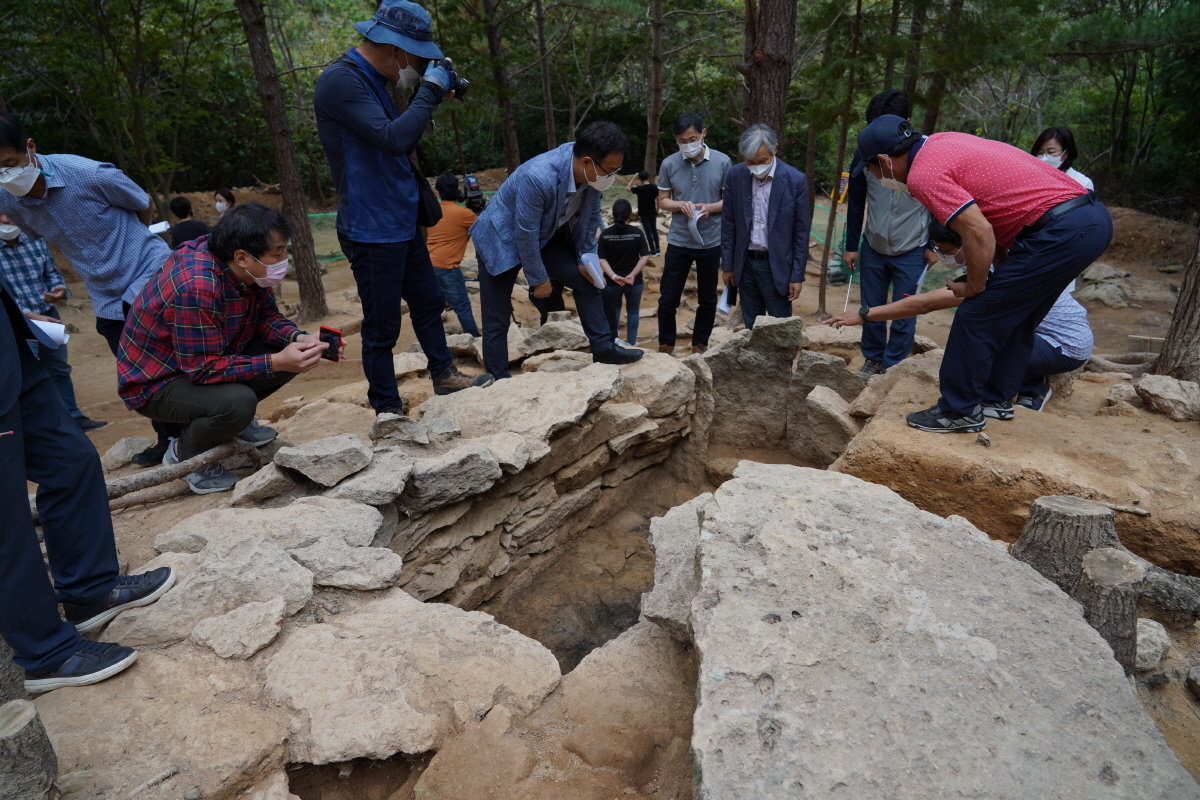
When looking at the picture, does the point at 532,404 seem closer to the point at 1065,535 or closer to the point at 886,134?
the point at 886,134

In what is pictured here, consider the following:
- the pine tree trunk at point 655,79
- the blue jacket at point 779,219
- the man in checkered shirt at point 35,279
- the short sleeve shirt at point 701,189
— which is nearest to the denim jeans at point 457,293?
the short sleeve shirt at point 701,189

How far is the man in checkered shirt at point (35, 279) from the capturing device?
14.9 feet

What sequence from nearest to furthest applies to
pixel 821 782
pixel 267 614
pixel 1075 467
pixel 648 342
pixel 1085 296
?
pixel 821 782, pixel 267 614, pixel 1075 467, pixel 648 342, pixel 1085 296

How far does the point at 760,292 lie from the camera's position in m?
4.92

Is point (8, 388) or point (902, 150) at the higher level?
point (902, 150)

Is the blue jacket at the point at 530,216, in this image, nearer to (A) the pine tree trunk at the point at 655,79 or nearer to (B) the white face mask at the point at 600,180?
(B) the white face mask at the point at 600,180

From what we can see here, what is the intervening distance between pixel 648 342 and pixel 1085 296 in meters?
6.42

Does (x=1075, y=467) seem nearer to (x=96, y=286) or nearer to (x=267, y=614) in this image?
(x=267, y=614)

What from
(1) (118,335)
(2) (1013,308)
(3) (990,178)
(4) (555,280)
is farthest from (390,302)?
(2) (1013,308)

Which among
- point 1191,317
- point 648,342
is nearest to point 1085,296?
point 1191,317

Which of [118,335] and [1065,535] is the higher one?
[118,335]

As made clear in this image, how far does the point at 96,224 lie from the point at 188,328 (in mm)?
891

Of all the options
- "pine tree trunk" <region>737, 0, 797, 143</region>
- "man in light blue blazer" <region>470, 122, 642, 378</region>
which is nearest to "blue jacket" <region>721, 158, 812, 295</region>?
"man in light blue blazer" <region>470, 122, 642, 378</region>

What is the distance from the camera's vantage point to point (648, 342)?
6.58 m
